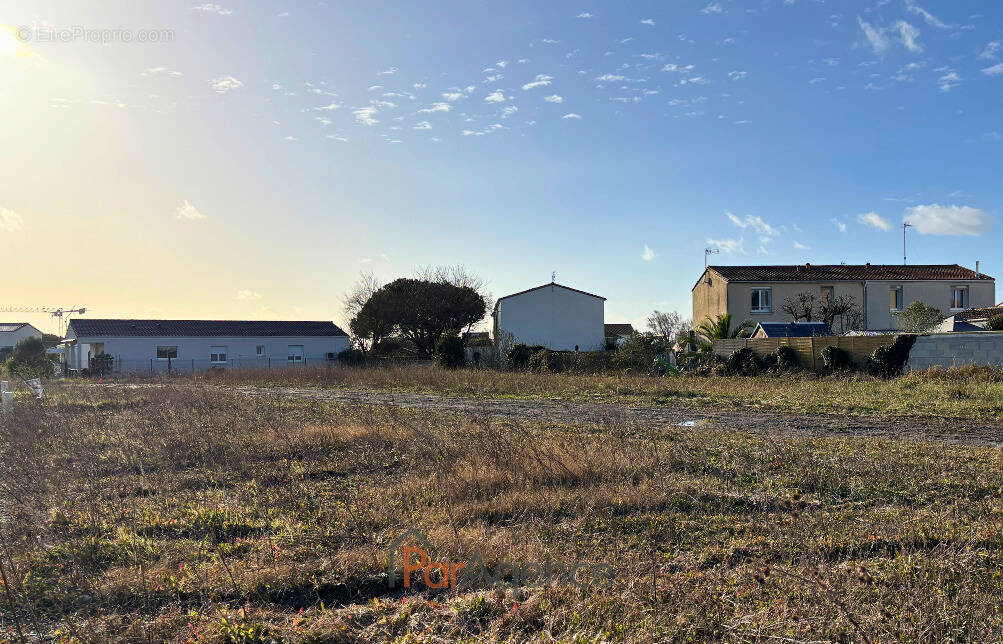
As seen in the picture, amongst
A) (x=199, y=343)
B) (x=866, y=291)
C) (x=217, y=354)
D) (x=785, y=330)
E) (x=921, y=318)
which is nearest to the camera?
(x=785, y=330)

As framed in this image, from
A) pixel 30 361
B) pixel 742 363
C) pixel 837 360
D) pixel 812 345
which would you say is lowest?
pixel 30 361

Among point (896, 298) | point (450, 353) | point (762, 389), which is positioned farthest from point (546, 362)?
point (896, 298)

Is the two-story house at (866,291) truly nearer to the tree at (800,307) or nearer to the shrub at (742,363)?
the tree at (800,307)

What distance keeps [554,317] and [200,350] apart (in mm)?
24880

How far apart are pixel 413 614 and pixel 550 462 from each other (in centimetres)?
326

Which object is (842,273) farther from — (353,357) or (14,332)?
(14,332)

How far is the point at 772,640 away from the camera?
327 cm

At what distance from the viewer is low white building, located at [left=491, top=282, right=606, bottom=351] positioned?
149 ft

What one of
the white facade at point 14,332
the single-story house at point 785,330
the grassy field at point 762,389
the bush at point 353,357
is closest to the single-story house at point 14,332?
the white facade at point 14,332

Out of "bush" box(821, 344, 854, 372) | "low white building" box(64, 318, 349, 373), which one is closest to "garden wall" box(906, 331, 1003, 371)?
"bush" box(821, 344, 854, 372)

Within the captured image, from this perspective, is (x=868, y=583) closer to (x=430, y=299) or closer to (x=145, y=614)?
(x=145, y=614)

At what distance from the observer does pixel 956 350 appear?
814 inches

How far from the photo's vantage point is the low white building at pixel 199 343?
155 feet

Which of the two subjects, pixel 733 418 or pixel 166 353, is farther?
pixel 166 353
